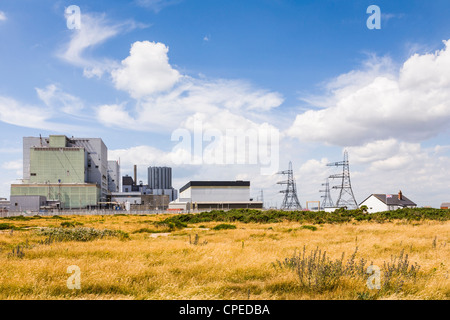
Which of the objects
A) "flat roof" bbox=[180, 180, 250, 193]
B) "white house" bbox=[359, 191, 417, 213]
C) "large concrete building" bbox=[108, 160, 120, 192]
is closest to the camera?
"white house" bbox=[359, 191, 417, 213]

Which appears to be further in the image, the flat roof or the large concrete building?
the large concrete building

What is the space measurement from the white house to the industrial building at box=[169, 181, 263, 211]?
4900 cm

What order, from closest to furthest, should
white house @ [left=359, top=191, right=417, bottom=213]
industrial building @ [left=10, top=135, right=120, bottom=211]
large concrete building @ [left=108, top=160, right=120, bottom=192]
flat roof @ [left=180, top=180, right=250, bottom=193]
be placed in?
white house @ [left=359, top=191, right=417, bottom=213]
industrial building @ [left=10, top=135, right=120, bottom=211]
flat roof @ [left=180, top=180, right=250, bottom=193]
large concrete building @ [left=108, top=160, right=120, bottom=192]

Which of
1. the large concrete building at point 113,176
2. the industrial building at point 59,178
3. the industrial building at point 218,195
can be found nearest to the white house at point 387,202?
the industrial building at point 218,195

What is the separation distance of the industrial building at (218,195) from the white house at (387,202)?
4900cm

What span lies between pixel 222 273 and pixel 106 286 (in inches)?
106

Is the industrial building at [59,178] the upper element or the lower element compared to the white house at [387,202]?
upper

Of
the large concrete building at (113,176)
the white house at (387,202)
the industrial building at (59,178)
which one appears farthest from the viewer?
the large concrete building at (113,176)

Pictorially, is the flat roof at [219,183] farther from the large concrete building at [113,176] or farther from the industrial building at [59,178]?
the large concrete building at [113,176]

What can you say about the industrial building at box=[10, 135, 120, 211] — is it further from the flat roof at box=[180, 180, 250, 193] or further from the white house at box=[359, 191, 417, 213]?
the white house at box=[359, 191, 417, 213]

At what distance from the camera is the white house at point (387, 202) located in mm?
67562

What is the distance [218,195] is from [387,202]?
5851 centimetres

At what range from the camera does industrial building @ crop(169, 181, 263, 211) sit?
112938 mm

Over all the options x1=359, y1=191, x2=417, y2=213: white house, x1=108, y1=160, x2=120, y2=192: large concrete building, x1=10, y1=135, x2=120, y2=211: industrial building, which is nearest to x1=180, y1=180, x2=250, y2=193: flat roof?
x1=10, y1=135, x2=120, y2=211: industrial building
